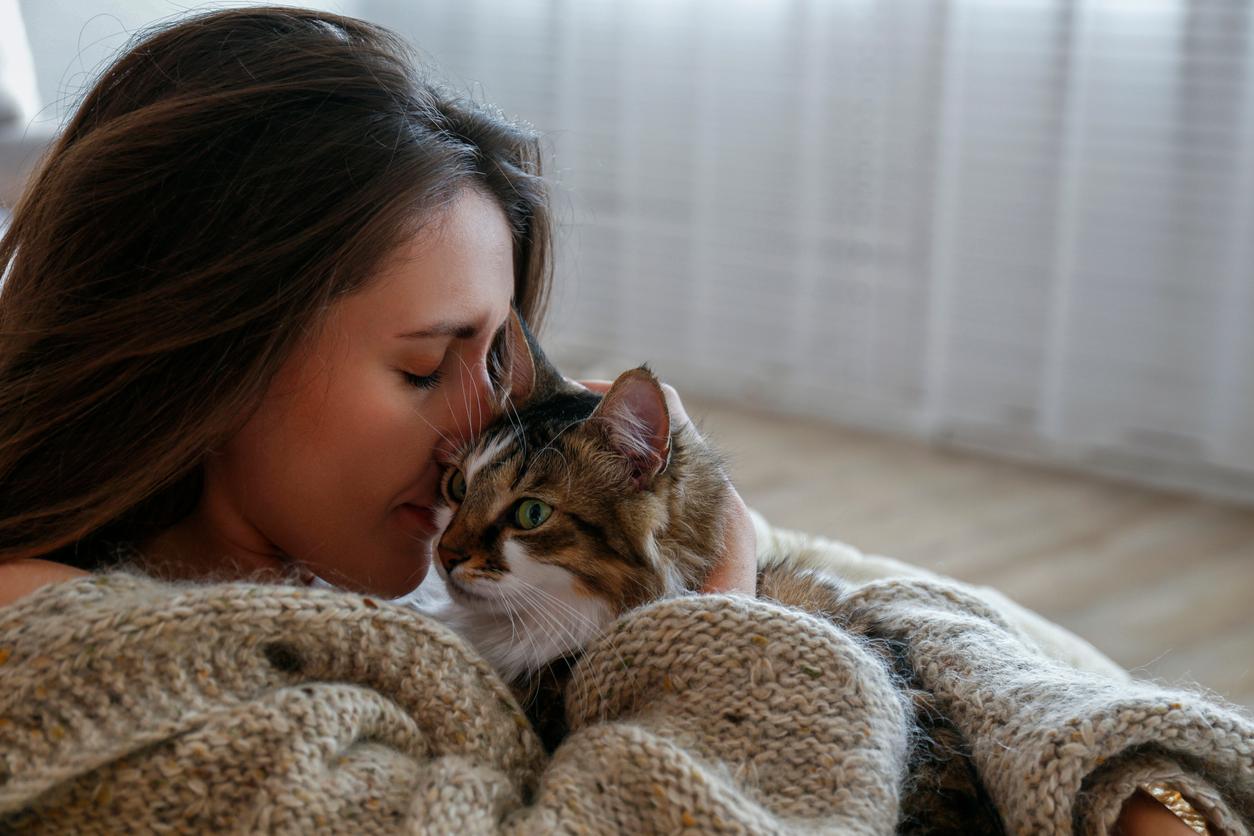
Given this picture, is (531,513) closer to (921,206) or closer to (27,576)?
(27,576)

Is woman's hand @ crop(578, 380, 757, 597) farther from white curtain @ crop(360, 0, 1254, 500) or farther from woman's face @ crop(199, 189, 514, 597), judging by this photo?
white curtain @ crop(360, 0, 1254, 500)

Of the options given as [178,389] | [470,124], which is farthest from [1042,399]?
[178,389]

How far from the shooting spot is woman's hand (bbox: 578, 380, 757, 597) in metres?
1.14

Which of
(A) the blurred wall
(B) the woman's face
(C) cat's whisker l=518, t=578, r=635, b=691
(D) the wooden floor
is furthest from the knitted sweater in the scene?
(A) the blurred wall

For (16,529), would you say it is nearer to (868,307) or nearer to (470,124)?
(470,124)

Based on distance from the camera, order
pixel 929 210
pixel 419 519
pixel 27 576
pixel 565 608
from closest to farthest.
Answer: pixel 27 576, pixel 565 608, pixel 419 519, pixel 929 210

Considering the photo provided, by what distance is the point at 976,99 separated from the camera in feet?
10.4

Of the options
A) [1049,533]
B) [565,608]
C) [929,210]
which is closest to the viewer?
[565,608]

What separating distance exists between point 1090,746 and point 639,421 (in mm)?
428

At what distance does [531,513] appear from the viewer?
112 centimetres

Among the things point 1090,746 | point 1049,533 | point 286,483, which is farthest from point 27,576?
point 1049,533

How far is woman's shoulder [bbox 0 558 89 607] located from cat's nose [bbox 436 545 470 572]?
0.29 m

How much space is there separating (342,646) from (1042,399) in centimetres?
260

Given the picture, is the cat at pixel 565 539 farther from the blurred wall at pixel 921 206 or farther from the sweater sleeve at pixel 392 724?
the blurred wall at pixel 921 206
